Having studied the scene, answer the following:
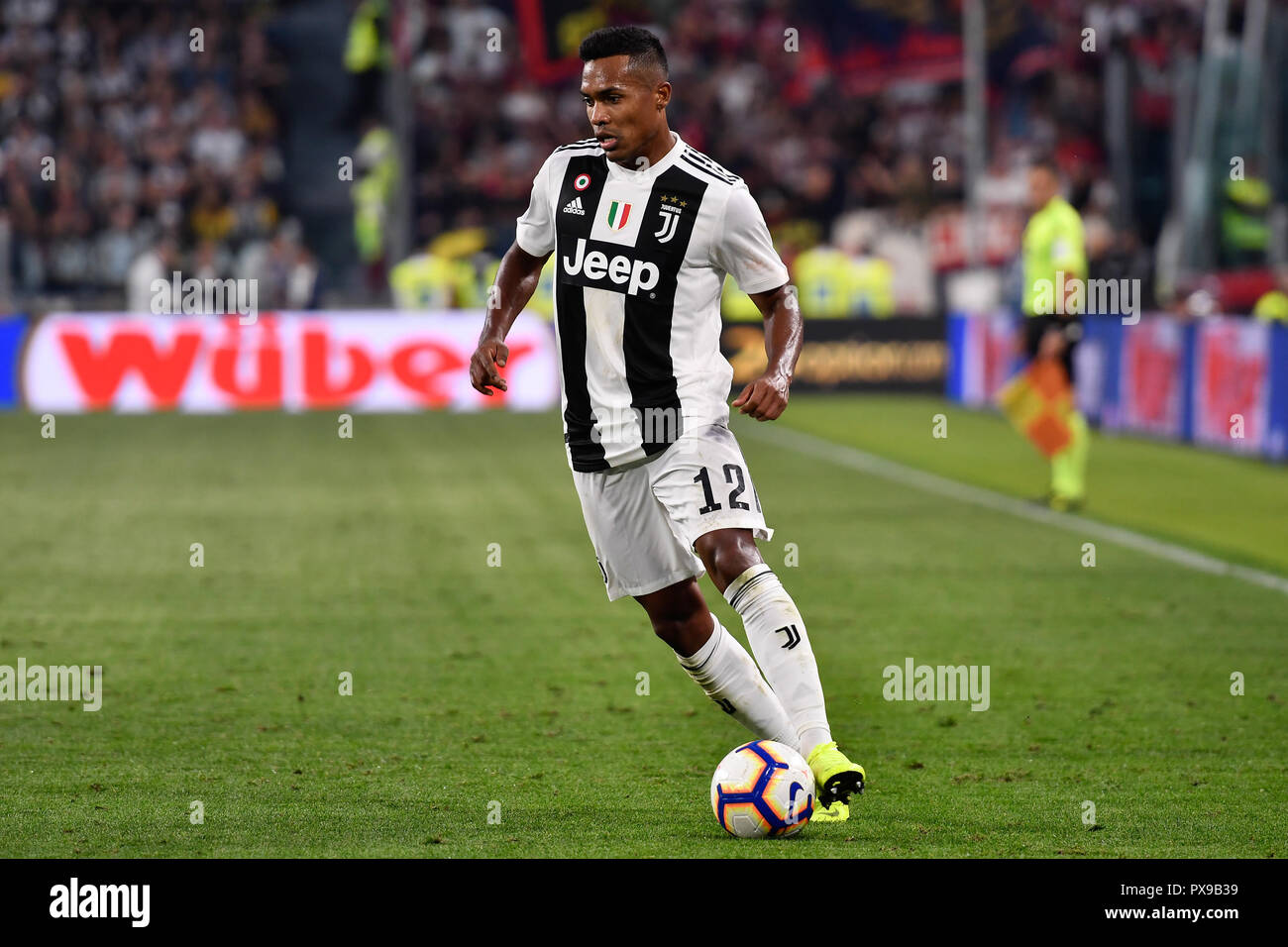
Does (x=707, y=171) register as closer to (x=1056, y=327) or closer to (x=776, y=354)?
(x=776, y=354)

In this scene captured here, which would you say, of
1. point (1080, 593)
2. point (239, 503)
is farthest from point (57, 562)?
point (1080, 593)

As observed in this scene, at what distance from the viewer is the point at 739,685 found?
577cm

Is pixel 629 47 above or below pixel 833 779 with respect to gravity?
above

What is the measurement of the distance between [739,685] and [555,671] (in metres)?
2.62

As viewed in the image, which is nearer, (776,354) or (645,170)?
(776,354)

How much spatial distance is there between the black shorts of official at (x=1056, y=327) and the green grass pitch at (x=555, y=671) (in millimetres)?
1060

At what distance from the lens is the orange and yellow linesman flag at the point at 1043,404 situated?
44.8 feet

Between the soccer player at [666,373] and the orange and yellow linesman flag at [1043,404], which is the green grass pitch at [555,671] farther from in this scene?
the orange and yellow linesman flag at [1043,404]

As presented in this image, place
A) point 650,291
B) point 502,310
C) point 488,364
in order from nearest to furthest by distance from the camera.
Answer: point 650,291
point 488,364
point 502,310

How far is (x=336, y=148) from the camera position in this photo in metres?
29.8

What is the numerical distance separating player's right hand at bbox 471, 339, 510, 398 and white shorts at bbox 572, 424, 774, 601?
37cm

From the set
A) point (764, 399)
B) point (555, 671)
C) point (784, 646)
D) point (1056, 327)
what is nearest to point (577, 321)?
point (764, 399)

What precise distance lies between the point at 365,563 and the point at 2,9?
65.6 feet

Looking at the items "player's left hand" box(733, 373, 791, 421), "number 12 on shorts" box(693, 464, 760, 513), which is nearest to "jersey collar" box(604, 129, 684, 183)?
"player's left hand" box(733, 373, 791, 421)
